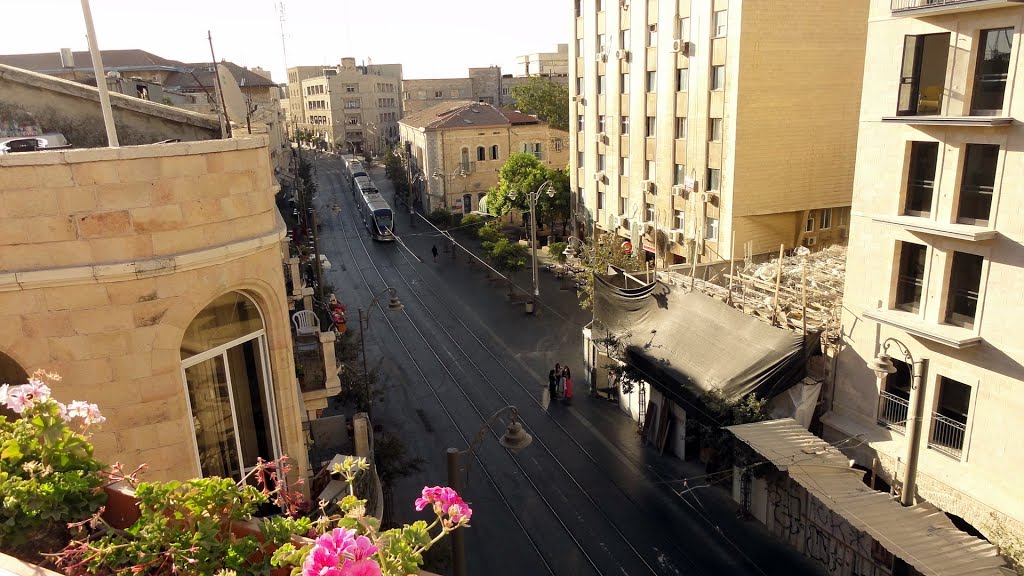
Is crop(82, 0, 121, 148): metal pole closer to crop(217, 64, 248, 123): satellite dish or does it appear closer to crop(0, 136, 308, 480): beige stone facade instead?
crop(0, 136, 308, 480): beige stone facade

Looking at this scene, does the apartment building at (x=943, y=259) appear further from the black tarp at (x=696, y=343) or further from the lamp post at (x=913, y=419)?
the black tarp at (x=696, y=343)

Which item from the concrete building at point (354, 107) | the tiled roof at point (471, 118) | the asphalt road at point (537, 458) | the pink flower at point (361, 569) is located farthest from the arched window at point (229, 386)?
the concrete building at point (354, 107)

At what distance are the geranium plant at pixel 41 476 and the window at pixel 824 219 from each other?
3088 cm

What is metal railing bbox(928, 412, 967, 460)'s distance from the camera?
13.8 metres

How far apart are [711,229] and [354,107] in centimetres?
8271

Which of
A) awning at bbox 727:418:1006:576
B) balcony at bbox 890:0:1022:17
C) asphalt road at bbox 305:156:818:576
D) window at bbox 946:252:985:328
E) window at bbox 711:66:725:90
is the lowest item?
asphalt road at bbox 305:156:818:576

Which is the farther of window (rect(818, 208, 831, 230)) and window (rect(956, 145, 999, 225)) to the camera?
window (rect(818, 208, 831, 230))

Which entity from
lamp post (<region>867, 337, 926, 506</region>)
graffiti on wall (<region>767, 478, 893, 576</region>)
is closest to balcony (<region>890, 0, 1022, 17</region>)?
lamp post (<region>867, 337, 926, 506</region>)

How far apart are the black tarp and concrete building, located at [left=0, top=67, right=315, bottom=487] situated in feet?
39.0

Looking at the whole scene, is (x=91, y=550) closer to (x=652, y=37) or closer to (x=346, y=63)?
(x=652, y=37)

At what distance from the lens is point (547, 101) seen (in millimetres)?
58656

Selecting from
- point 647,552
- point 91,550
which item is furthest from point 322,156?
point 91,550

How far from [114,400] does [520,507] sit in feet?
43.0

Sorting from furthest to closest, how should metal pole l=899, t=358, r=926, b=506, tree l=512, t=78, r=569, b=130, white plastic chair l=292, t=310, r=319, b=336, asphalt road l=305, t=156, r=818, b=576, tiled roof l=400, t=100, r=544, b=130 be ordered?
tree l=512, t=78, r=569, b=130, tiled roof l=400, t=100, r=544, b=130, asphalt road l=305, t=156, r=818, b=576, white plastic chair l=292, t=310, r=319, b=336, metal pole l=899, t=358, r=926, b=506
